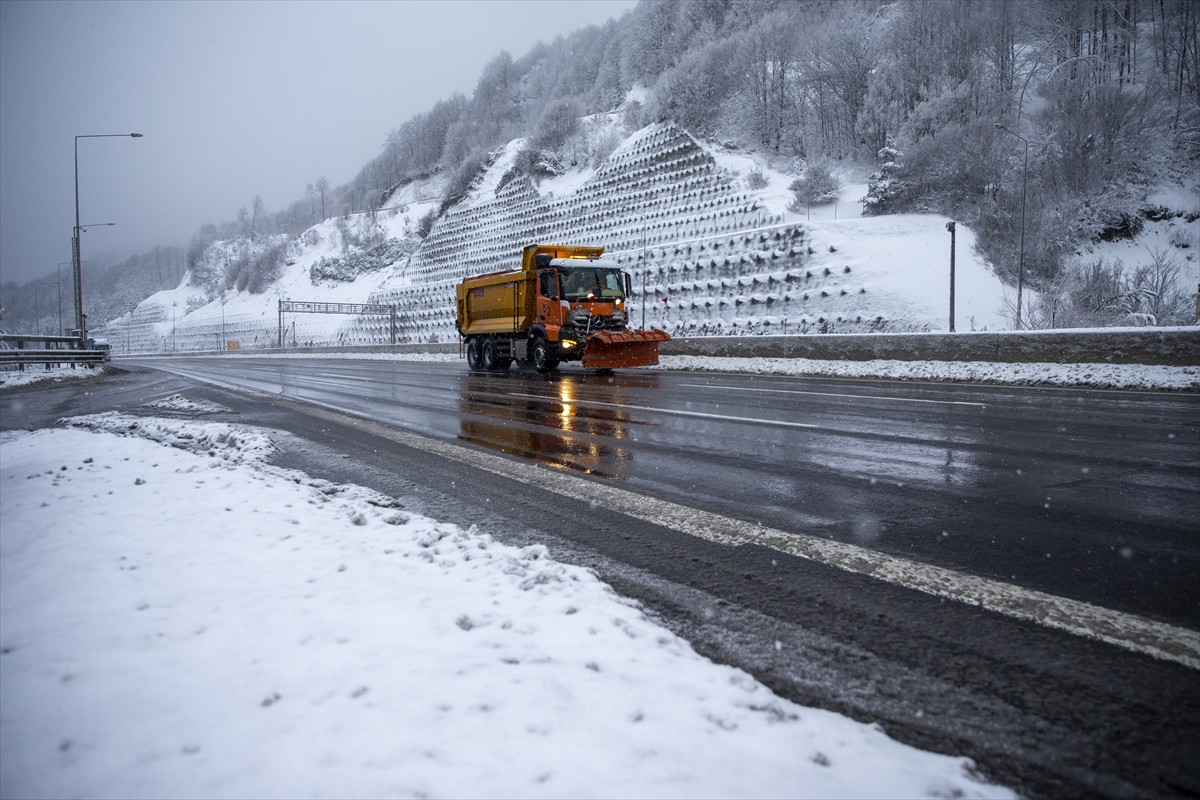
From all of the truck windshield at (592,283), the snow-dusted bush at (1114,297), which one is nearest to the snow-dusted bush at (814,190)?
the snow-dusted bush at (1114,297)

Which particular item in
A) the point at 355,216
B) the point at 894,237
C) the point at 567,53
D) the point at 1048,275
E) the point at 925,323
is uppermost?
the point at 567,53

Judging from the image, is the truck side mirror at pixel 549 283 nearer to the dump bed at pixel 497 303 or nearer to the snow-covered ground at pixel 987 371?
the dump bed at pixel 497 303

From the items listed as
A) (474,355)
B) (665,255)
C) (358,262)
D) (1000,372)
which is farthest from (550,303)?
(358,262)

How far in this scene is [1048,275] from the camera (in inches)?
1241

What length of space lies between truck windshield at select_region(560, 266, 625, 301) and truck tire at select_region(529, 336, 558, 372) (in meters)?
1.53

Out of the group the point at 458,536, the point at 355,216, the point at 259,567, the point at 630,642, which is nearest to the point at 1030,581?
the point at 630,642

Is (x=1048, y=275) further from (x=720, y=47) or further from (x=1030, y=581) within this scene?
(x=720, y=47)

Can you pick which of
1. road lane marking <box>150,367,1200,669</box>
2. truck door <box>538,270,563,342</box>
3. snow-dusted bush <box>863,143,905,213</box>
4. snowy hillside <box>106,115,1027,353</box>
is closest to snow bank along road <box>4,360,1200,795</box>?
road lane marking <box>150,367,1200,669</box>

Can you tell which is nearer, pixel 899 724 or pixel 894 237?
pixel 899 724

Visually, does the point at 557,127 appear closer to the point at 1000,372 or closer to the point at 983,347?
the point at 983,347

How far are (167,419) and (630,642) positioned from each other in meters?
9.46

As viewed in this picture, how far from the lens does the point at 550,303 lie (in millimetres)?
19000

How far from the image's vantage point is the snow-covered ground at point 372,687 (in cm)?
166

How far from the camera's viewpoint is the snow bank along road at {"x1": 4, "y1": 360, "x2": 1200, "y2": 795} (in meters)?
1.96
